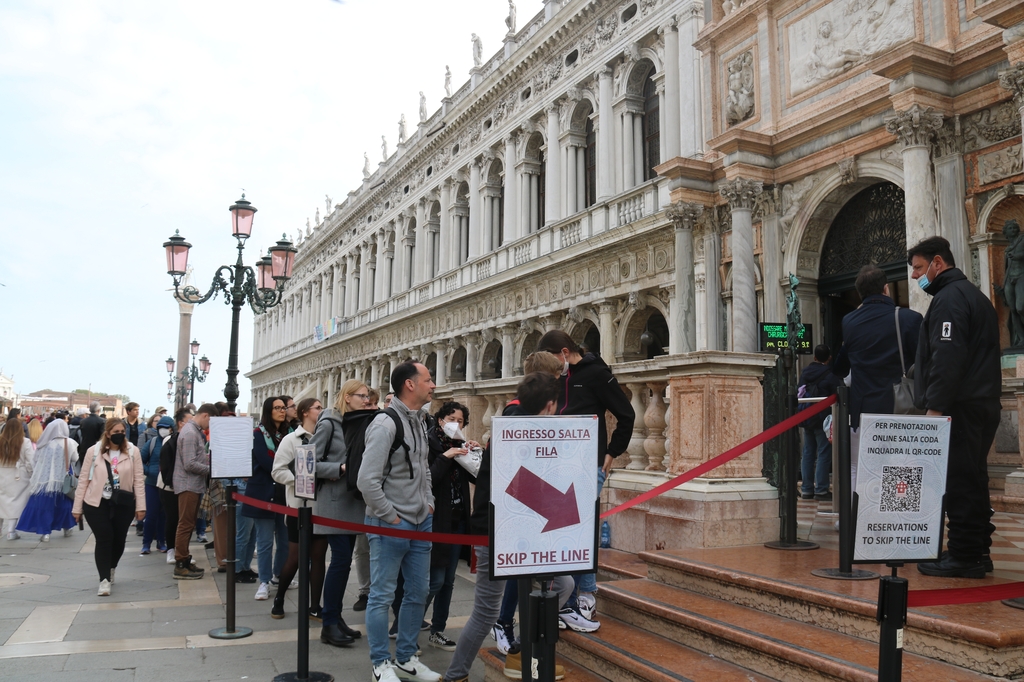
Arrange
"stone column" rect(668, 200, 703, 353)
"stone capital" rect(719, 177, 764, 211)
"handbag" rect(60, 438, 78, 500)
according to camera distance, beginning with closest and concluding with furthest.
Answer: "handbag" rect(60, 438, 78, 500) → "stone capital" rect(719, 177, 764, 211) → "stone column" rect(668, 200, 703, 353)

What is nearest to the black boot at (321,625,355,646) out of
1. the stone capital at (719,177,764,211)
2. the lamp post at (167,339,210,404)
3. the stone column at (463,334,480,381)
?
the stone capital at (719,177,764,211)

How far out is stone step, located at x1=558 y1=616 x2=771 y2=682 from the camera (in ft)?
12.5

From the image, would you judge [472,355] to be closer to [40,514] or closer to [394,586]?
[40,514]

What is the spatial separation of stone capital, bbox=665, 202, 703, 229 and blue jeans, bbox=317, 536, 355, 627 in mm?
11201

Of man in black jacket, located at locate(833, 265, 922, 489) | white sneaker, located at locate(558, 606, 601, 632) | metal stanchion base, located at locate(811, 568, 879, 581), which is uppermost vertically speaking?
man in black jacket, located at locate(833, 265, 922, 489)

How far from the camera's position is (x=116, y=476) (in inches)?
296

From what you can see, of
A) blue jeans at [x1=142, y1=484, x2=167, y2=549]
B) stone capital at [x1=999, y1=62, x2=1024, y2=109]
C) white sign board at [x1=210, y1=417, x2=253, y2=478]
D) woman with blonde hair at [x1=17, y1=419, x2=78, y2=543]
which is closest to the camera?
white sign board at [x1=210, y1=417, x2=253, y2=478]

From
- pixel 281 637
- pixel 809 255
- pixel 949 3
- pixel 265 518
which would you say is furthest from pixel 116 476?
pixel 949 3

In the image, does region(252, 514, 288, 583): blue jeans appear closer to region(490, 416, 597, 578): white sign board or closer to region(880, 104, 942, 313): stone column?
region(490, 416, 597, 578): white sign board

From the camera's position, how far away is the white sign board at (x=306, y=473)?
510cm

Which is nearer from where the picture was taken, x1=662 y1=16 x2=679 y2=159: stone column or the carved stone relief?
the carved stone relief

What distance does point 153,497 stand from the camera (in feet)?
35.1

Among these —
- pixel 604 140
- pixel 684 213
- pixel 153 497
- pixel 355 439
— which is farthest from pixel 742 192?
pixel 153 497

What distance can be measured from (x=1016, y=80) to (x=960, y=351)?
22.6ft
